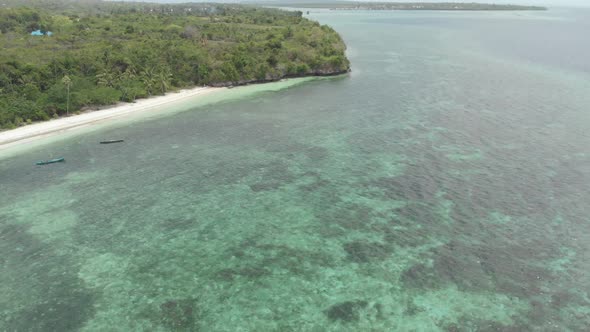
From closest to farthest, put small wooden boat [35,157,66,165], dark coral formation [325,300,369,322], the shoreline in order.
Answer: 1. dark coral formation [325,300,369,322]
2. small wooden boat [35,157,66,165]
3. the shoreline

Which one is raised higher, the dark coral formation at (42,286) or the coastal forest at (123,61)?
the coastal forest at (123,61)

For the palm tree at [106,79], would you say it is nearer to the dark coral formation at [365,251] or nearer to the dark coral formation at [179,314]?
the dark coral formation at [179,314]

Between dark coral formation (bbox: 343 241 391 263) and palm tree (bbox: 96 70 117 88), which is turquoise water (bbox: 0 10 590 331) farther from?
palm tree (bbox: 96 70 117 88)

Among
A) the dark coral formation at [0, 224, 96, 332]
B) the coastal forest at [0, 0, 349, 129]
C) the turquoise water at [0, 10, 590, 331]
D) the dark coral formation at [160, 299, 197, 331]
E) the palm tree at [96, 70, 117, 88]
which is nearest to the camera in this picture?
the dark coral formation at [160, 299, 197, 331]

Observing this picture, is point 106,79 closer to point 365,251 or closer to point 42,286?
point 42,286

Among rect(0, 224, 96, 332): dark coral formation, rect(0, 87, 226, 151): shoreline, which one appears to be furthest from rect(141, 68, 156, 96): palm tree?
rect(0, 224, 96, 332): dark coral formation

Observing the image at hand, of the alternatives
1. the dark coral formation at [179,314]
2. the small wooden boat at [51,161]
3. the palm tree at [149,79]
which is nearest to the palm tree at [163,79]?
the palm tree at [149,79]

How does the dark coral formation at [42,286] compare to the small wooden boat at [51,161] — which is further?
the small wooden boat at [51,161]
